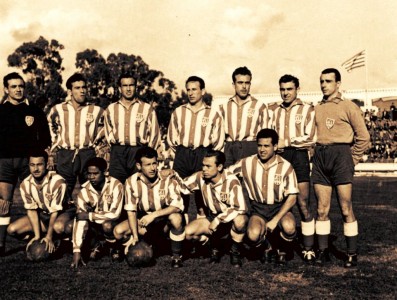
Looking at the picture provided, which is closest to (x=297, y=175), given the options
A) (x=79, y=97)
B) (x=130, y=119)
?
(x=130, y=119)

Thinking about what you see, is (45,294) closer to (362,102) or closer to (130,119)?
(130,119)

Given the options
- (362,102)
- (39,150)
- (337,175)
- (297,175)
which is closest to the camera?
(337,175)

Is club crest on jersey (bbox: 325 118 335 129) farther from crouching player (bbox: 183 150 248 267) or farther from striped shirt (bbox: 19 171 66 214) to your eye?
striped shirt (bbox: 19 171 66 214)

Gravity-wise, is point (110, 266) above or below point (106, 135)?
below

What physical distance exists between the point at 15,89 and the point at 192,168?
2237 mm

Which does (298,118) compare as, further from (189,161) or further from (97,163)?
(97,163)

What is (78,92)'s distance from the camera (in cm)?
591

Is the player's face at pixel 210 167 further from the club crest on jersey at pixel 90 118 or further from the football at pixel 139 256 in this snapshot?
the club crest on jersey at pixel 90 118

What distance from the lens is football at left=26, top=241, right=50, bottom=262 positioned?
17.2ft

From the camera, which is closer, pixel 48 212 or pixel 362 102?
pixel 48 212

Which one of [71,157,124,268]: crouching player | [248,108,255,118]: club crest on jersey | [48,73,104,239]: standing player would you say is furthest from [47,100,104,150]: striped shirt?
[248,108,255,118]: club crest on jersey

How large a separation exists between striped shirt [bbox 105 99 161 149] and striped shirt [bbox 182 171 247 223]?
0.94m

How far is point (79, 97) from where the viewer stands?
19.5 ft

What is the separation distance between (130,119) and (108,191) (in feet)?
3.27
